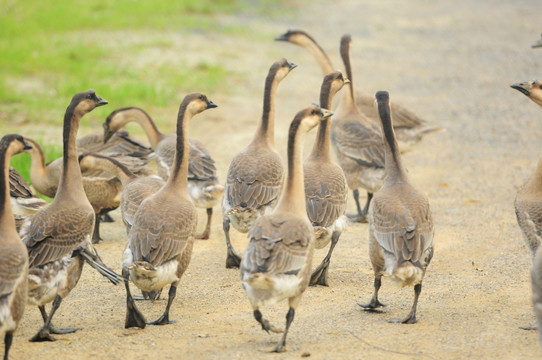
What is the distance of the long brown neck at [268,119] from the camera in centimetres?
934

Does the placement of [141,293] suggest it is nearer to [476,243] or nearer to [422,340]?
[422,340]

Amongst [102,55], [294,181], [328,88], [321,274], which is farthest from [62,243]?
[102,55]

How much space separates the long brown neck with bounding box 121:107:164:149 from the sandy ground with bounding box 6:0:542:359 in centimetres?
126

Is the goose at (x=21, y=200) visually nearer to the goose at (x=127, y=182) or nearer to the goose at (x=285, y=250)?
the goose at (x=127, y=182)

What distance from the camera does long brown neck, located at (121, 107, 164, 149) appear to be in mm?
10695

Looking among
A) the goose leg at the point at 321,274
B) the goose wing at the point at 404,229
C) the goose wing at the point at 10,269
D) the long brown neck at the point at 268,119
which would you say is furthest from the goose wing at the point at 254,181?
the goose wing at the point at 10,269

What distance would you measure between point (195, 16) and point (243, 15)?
7.31 ft

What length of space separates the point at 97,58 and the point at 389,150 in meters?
13.5

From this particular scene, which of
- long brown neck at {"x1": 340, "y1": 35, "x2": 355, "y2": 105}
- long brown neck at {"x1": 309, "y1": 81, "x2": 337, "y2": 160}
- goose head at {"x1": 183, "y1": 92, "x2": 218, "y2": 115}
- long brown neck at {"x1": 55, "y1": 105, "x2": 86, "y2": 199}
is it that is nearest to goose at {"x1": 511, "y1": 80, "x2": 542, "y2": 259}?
long brown neck at {"x1": 309, "y1": 81, "x2": 337, "y2": 160}

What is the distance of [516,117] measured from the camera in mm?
16047

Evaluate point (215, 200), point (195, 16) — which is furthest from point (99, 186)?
point (195, 16)

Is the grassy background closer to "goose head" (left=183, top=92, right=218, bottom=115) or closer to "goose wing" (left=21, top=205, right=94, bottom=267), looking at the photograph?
"goose head" (left=183, top=92, right=218, bottom=115)

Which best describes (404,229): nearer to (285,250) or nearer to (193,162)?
(285,250)

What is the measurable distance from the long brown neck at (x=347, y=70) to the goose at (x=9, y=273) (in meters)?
5.91
